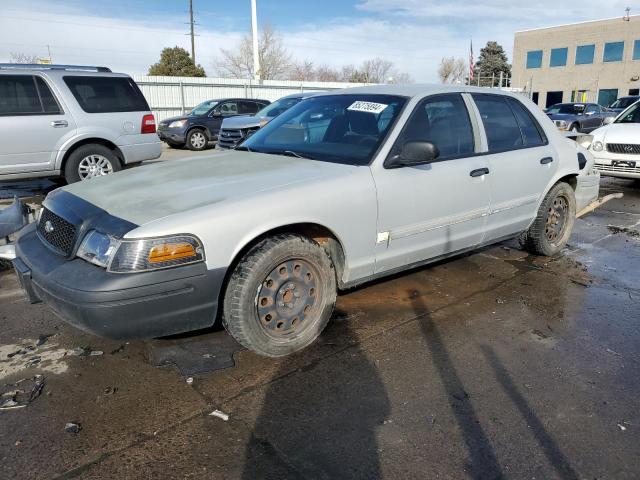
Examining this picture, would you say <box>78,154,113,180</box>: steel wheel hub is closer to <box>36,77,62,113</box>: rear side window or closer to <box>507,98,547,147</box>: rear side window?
<box>36,77,62,113</box>: rear side window

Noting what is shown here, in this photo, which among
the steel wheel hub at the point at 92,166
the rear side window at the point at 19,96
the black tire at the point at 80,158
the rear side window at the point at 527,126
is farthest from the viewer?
the steel wheel hub at the point at 92,166

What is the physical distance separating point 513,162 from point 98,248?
3383mm

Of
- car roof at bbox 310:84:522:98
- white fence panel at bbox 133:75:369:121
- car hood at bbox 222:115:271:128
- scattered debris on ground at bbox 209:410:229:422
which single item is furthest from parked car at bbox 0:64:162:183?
white fence panel at bbox 133:75:369:121

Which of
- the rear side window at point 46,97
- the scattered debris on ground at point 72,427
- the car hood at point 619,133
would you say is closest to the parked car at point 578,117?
the car hood at point 619,133

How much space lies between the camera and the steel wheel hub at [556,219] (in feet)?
17.0

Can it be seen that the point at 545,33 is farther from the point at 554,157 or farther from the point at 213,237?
the point at 213,237

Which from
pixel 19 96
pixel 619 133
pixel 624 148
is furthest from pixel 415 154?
pixel 619 133

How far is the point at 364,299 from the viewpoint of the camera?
425 cm

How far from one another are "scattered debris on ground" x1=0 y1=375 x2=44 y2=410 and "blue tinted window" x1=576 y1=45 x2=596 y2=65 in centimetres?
5428

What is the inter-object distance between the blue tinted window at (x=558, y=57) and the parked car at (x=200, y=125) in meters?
42.5

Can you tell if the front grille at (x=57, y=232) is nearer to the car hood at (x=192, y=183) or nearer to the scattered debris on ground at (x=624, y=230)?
the car hood at (x=192, y=183)

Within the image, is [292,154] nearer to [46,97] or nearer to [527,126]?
[527,126]

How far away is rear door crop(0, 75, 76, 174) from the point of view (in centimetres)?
743

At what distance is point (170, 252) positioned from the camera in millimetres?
2701
